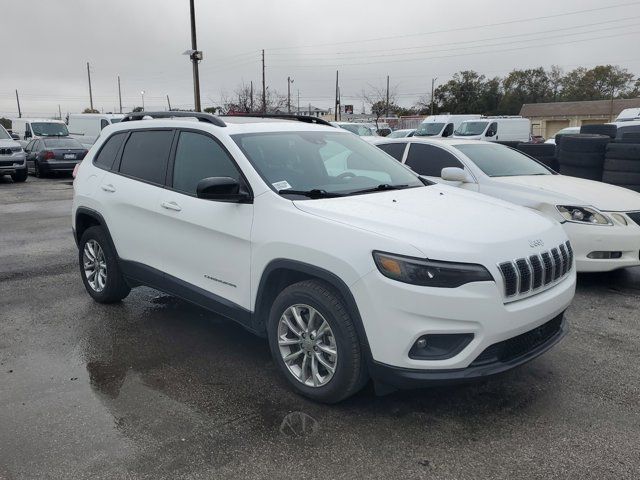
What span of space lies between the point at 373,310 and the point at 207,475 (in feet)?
3.96

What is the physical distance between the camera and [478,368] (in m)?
3.19

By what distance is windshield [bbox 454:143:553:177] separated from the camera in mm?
7182

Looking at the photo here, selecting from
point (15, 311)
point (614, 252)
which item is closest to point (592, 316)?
point (614, 252)

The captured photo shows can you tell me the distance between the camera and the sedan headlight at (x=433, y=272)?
10.2 feet

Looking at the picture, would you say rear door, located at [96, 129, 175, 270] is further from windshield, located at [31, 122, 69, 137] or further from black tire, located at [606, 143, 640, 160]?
windshield, located at [31, 122, 69, 137]

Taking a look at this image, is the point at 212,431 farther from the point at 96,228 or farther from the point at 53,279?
the point at 53,279

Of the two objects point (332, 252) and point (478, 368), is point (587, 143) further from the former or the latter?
point (332, 252)

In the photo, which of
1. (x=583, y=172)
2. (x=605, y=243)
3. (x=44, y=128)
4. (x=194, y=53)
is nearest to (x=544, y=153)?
(x=583, y=172)

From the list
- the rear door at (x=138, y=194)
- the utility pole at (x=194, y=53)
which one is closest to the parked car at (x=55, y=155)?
the utility pole at (x=194, y=53)

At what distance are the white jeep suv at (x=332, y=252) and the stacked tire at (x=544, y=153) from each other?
224 inches

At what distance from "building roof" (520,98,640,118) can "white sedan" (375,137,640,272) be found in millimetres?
56102

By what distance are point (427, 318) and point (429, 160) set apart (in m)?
4.76

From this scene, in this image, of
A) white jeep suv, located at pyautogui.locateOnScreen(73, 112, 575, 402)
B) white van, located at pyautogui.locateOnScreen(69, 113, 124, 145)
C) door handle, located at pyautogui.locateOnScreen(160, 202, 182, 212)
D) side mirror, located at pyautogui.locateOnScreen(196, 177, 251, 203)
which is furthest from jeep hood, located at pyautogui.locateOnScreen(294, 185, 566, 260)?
white van, located at pyautogui.locateOnScreen(69, 113, 124, 145)

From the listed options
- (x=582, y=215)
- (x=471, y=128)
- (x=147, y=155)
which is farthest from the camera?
(x=471, y=128)
